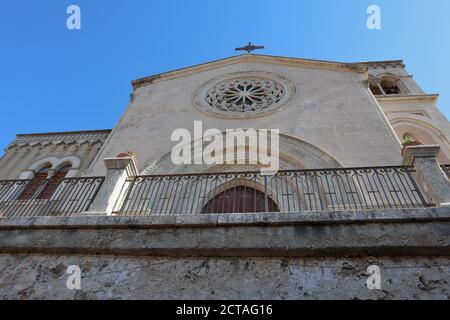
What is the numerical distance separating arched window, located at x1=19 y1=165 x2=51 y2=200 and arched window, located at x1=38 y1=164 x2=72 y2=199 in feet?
0.52

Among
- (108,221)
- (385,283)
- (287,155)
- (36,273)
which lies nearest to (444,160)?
(287,155)

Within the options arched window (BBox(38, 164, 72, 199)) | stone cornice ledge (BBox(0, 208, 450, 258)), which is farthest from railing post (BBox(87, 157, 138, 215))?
arched window (BBox(38, 164, 72, 199))

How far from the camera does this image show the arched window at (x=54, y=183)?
9223 millimetres

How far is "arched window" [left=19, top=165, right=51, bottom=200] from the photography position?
9042 mm

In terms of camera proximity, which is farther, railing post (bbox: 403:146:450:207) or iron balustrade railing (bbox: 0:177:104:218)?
iron balustrade railing (bbox: 0:177:104:218)

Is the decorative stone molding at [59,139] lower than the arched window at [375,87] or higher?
lower

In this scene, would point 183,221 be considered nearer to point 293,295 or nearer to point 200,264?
point 200,264

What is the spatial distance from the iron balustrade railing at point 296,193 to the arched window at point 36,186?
3.93 metres

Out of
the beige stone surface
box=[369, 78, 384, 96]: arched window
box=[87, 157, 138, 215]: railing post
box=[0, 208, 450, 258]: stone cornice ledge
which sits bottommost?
box=[0, 208, 450, 258]: stone cornice ledge

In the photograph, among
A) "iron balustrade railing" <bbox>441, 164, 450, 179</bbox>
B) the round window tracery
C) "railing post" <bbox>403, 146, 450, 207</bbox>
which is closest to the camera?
"railing post" <bbox>403, 146, 450, 207</bbox>

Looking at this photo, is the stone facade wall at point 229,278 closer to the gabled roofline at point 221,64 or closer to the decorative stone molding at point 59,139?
the decorative stone molding at point 59,139
